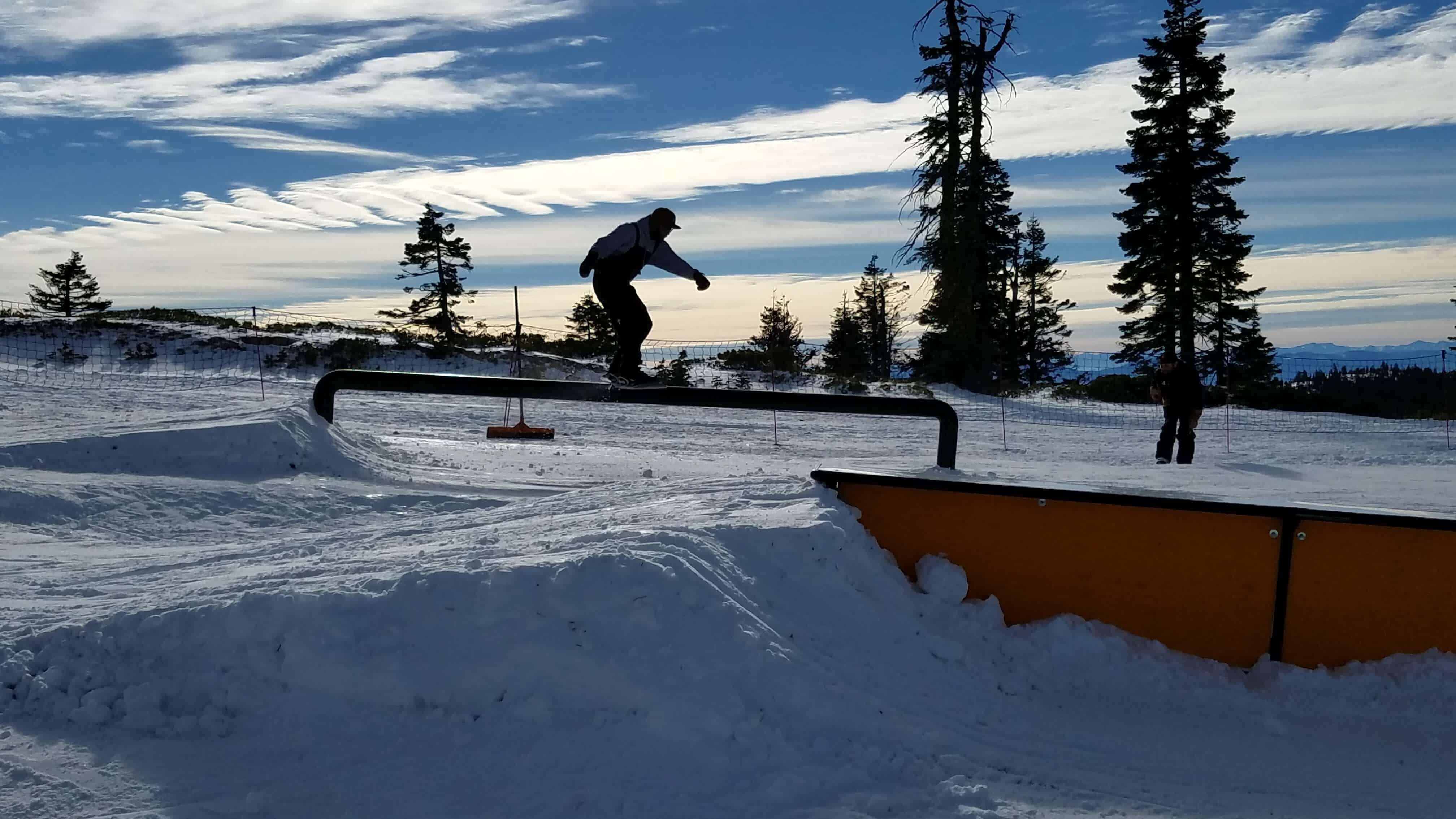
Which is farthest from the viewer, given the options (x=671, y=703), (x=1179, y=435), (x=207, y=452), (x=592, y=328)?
(x=592, y=328)

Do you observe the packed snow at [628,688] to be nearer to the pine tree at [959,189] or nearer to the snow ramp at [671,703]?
the snow ramp at [671,703]

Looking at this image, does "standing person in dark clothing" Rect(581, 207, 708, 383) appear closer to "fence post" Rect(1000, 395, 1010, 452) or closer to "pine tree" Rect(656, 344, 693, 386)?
"fence post" Rect(1000, 395, 1010, 452)

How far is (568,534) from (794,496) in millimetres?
1533

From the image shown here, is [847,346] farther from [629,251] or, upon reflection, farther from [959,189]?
[629,251]

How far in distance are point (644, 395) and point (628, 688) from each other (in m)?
5.52

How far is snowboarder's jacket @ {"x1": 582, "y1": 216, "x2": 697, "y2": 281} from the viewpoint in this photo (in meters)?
8.95

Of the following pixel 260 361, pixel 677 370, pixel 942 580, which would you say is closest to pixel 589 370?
pixel 677 370

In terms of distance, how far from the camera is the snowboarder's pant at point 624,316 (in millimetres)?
9078

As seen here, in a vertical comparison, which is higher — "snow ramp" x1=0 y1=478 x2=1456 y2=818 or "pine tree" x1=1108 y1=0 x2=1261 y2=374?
"pine tree" x1=1108 y1=0 x2=1261 y2=374

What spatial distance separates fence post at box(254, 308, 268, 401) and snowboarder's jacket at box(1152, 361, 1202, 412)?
14.8 m

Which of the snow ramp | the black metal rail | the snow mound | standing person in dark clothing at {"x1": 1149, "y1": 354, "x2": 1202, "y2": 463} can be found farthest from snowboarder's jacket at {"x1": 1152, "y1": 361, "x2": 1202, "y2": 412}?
the snow mound

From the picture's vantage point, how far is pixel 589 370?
26922 mm

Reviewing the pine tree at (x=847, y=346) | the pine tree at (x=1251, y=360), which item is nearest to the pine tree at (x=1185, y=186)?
the pine tree at (x=1251, y=360)

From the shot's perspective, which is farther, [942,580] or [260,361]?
[260,361]
